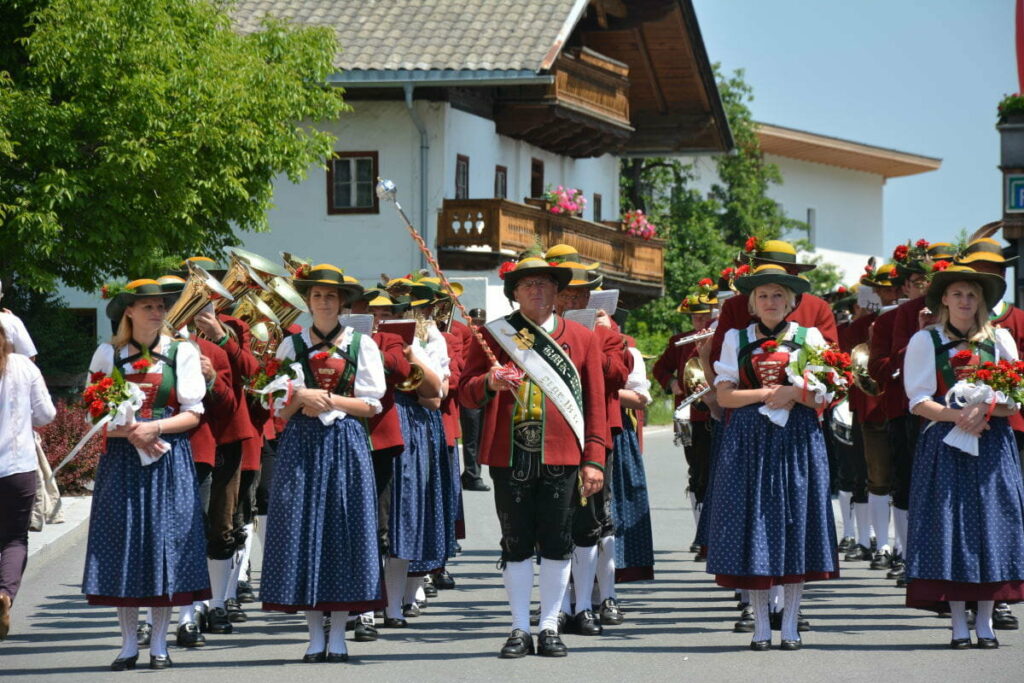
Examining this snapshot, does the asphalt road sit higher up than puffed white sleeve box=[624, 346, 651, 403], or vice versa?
puffed white sleeve box=[624, 346, 651, 403]

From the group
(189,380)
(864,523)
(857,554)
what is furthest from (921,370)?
(857,554)

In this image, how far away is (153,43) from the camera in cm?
2069

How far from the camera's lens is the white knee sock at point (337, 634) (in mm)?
9156

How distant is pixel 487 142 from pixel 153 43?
1347 centimetres

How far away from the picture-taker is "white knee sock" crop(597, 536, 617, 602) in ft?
34.9

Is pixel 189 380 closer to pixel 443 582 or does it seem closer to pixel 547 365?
pixel 547 365

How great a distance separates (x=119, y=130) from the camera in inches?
814

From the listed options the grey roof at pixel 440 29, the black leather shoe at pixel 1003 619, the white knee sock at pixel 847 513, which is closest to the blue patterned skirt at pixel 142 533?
the black leather shoe at pixel 1003 619

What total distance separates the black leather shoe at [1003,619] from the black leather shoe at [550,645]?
2.58 m

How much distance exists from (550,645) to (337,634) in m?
1.11

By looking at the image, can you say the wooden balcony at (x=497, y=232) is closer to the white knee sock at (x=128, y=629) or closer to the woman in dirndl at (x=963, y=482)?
the woman in dirndl at (x=963, y=482)

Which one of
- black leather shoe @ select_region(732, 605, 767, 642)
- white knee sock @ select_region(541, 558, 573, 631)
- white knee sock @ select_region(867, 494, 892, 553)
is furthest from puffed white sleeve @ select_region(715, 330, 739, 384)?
white knee sock @ select_region(867, 494, 892, 553)

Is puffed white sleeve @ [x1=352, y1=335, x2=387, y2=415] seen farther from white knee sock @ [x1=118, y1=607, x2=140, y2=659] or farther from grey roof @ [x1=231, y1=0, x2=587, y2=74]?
grey roof @ [x1=231, y1=0, x2=587, y2=74]

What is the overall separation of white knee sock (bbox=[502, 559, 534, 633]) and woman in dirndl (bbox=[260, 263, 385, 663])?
27.0 inches
